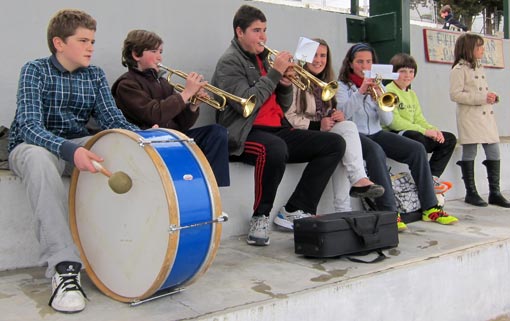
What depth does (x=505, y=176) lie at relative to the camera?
253 inches

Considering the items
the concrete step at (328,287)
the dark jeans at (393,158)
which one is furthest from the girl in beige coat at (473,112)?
the concrete step at (328,287)

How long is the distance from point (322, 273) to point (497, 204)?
3.11m

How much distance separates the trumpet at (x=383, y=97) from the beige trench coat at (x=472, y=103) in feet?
3.90

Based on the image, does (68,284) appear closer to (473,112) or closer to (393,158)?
(393,158)

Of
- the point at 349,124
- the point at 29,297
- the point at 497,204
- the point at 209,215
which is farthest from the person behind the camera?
the point at 497,204

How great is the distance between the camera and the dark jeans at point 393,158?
14.1 ft

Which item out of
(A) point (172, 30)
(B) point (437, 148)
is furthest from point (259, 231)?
(B) point (437, 148)

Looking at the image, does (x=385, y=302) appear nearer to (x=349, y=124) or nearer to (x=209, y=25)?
(x=349, y=124)

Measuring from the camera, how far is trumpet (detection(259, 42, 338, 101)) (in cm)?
405

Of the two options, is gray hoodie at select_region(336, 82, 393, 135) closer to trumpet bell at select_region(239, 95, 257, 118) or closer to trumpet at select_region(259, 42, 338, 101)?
trumpet at select_region(259, 42, 338, 101)

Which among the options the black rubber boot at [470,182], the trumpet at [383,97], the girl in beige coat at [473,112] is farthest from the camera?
the black rubber boot at [470,182]

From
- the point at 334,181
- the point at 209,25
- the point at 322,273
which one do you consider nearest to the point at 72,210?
the point at 322,273

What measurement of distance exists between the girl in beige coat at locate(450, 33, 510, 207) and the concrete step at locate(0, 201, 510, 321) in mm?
1411

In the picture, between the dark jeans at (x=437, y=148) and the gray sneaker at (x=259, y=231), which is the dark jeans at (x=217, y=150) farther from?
the dark jeans at (x=437, y=148)
